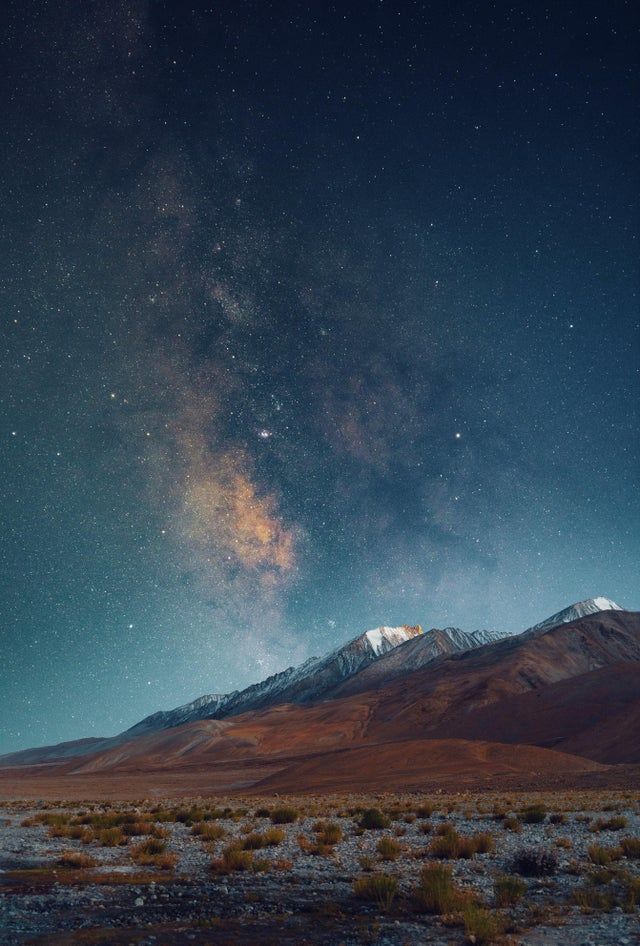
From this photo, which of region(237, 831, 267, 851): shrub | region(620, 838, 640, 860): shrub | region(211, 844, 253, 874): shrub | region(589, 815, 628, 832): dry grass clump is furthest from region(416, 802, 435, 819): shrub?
region(211, 844, 253, 874): shrub

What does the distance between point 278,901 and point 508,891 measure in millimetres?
4116

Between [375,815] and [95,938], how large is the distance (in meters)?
15.9

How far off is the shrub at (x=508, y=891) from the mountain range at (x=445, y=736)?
43232 mm

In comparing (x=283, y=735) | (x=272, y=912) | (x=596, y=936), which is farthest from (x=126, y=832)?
(x=283, y=735)

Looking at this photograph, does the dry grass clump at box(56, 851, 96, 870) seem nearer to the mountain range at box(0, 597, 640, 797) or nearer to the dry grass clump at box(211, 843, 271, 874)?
the dry grass clump at box(211, 843, 271, 874)

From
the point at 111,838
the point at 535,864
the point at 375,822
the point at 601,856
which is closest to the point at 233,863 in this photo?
the point at 535,864

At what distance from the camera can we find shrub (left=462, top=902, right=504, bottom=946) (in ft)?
26.7

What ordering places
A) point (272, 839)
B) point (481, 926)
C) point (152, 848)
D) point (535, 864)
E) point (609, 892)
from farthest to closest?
point (272, 839), point (152, 848), point (535, 864), point (609, 892), point (481, 926)

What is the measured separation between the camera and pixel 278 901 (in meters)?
10.8

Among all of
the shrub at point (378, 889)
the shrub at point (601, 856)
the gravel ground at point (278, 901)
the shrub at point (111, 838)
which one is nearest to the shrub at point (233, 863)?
the gravel ground at point (278, 901)

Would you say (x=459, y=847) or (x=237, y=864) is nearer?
(x=237, y=864)

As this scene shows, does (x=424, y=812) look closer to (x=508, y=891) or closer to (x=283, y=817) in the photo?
(x=283, y=817)

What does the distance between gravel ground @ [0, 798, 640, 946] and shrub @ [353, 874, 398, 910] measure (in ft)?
0.59

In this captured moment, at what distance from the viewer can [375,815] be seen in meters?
22.3
